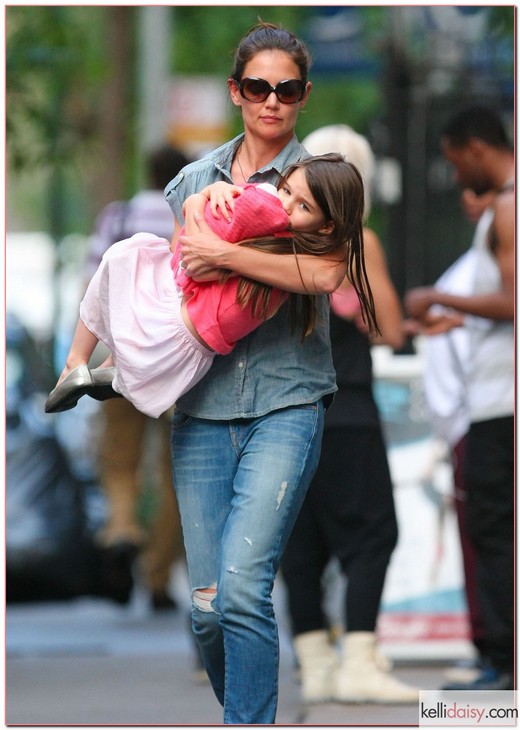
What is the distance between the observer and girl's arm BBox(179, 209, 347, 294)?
380 cm

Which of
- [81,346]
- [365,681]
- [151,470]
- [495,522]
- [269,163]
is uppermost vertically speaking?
[269,163]

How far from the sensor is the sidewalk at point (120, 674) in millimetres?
5629

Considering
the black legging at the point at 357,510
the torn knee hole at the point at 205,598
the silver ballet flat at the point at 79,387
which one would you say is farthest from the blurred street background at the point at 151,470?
the torn knee hole at the point at 205,598

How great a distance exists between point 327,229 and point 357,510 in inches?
81.3

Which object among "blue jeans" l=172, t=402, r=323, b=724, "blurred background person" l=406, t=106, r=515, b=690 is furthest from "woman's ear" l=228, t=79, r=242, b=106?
"blurred background person" l=406, t=106, r=515, b=690

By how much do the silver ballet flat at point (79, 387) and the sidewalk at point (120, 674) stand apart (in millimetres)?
1696

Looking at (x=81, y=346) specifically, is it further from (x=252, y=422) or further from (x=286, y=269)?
(x=286, y=269)

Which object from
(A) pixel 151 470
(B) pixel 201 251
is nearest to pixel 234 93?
(B) pixel 201 251

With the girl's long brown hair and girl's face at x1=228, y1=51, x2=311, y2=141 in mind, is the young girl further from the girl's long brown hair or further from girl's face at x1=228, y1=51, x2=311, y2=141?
girl's face at x1=228, y1=51, x2=311, y2=141

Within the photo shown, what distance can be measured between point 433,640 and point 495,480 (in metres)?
1.43

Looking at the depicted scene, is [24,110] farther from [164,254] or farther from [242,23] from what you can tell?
[242,23]

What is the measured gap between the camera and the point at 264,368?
402cm

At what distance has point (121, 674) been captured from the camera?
22.5 ft

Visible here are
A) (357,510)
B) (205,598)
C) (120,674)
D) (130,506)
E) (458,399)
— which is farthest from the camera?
(130,506)
